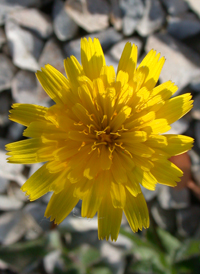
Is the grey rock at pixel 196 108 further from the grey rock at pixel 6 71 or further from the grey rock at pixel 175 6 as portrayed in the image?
the grey rock at pixel 6 71

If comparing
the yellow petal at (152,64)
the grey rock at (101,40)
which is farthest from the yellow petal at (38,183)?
the grey rock at (101,40)

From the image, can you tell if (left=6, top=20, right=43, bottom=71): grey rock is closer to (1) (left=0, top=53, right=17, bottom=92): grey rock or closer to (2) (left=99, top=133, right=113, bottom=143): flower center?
(1) (left=0, top=53, right=17, bottom=92): grey rock

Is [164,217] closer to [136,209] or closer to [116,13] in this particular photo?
[136,209]

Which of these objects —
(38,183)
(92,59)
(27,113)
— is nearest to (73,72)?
(92,59)

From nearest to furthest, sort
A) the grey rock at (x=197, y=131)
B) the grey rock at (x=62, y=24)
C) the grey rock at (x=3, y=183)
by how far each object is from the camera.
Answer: the grey rock at (x=62, y=24) → the grey rock at (x=197, y=131) → the grey rock at (x=3, y=183)

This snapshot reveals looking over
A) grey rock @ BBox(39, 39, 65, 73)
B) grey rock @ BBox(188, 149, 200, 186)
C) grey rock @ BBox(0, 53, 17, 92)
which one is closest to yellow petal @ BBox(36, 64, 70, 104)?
grey rock @ BBox(39, 39, 65, 73)
